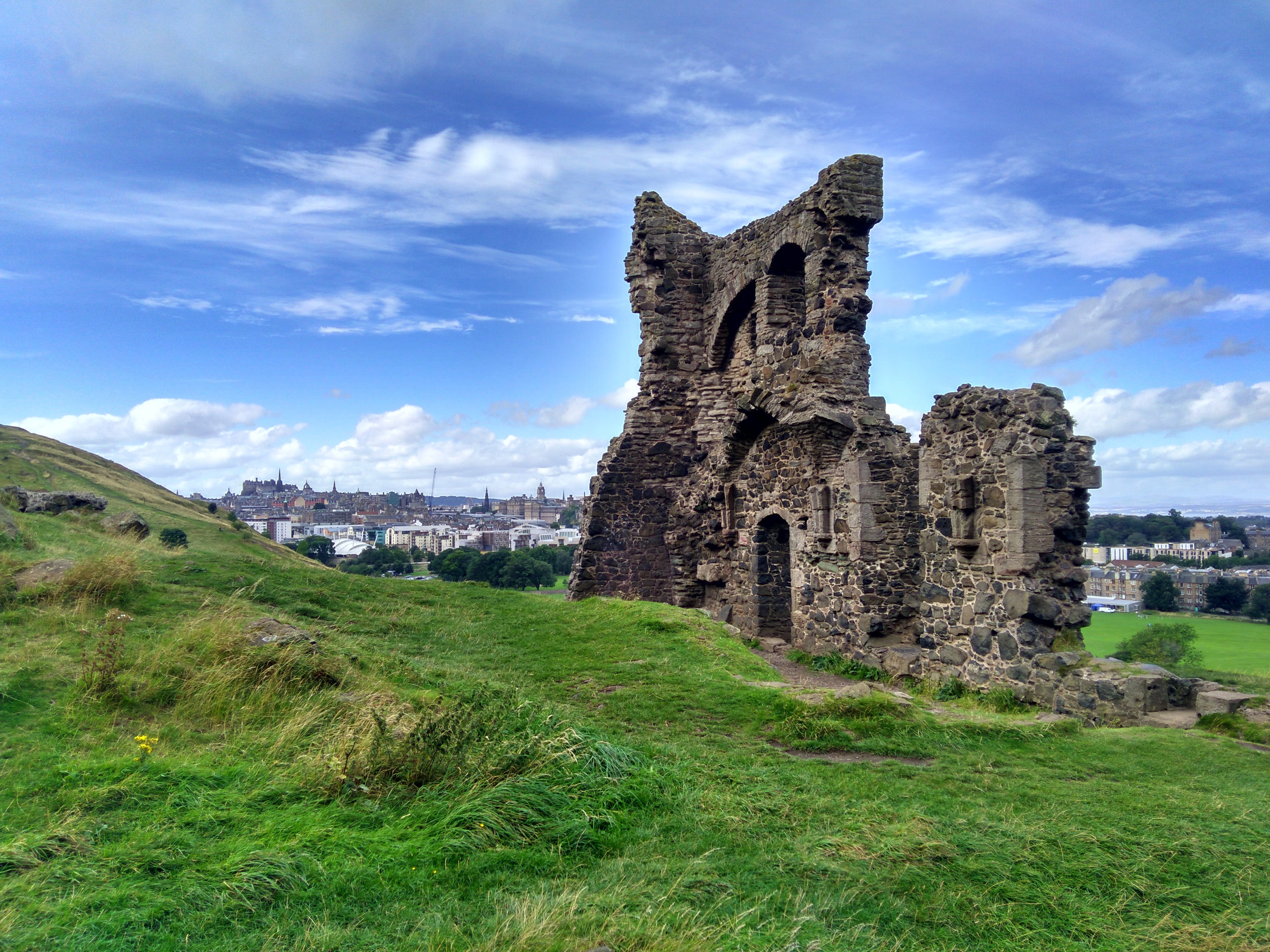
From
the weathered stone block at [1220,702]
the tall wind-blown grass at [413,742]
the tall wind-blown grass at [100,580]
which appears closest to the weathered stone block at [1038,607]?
the weathered stone block at [1220,702]

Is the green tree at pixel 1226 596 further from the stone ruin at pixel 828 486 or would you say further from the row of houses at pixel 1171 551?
the stone ruin at pixel 828 486

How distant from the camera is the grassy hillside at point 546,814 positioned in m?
3.07

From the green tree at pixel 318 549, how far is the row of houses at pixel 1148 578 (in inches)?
1619

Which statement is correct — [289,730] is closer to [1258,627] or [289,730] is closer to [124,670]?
[124,670]

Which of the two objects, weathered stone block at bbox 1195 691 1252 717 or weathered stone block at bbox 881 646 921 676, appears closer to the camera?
weathered stone block at bbox 1195 691 1252 717

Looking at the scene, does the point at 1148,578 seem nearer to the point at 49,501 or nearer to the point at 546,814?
the point at 546,814

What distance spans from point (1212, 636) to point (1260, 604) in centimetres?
972

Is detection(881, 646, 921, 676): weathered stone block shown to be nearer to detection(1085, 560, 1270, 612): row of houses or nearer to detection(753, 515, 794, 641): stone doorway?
detection(753, 515, 794, 641): stone doorway

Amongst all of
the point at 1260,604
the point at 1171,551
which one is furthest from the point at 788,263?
the point at 1171,551

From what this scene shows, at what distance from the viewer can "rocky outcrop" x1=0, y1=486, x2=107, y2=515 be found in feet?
43.7

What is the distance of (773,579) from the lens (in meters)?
14.7

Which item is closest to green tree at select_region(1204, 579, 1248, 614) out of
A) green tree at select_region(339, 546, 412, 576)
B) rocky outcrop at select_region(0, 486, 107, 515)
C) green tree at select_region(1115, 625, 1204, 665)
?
green tree at select_region(1115, 625, 1204, 665)

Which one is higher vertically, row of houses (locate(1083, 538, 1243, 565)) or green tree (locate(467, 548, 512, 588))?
row of houses (locate(1083, 538, 1243, 565))

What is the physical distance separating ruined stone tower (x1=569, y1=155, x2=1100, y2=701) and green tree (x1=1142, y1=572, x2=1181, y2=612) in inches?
862
